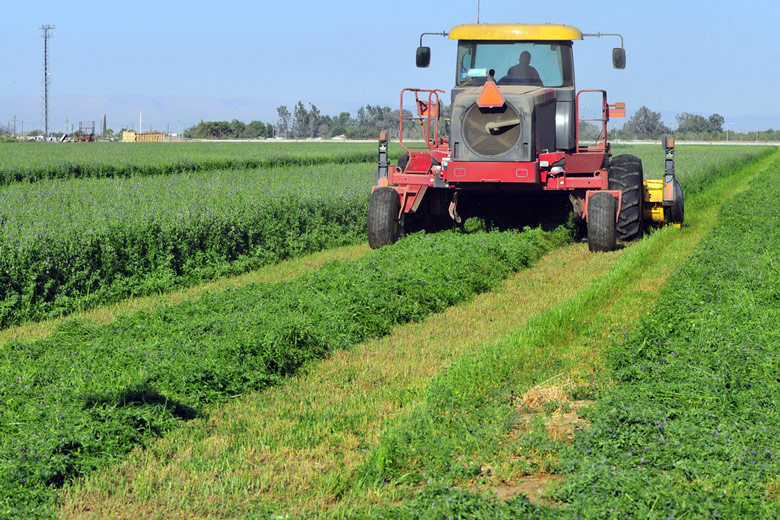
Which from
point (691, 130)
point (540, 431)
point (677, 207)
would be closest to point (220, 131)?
point (691, 130)

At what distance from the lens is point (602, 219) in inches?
474

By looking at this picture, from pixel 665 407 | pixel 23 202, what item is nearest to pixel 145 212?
pixel 23 202

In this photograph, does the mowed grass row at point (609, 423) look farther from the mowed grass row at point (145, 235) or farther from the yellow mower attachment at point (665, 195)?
the yellow mower attachment at point (665, 195)

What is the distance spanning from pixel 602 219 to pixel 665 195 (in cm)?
203

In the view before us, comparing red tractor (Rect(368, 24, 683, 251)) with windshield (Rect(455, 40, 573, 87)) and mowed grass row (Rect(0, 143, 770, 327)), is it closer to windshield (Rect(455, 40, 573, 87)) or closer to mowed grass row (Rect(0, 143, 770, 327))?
windshield (Rect(455, 40, 573, 87))

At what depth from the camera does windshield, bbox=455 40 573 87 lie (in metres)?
12.5

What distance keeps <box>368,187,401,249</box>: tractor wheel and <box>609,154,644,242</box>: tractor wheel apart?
10.9ft

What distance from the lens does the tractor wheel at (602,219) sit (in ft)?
39.5

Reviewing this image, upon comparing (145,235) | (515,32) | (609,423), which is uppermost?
(515,32)

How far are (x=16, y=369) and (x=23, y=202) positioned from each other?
8199 mm

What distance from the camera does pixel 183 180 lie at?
18562 millimetres

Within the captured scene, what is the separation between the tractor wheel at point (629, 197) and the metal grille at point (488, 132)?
1983 mm

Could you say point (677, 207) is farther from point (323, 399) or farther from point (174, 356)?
point (174, 356)

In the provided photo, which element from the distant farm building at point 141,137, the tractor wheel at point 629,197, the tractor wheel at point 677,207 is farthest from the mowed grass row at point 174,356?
the distant farm building at point 141,137
